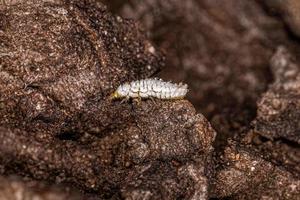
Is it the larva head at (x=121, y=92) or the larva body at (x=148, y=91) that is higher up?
the larva body at (x=148, y=91)

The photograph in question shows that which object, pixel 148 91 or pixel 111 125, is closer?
pixel 111 125

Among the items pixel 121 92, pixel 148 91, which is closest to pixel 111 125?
pixel 121 92

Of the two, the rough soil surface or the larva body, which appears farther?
the larva body

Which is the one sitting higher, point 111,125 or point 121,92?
point 121,92

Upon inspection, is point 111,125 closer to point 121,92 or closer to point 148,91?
point 121,92

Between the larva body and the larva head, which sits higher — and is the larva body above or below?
above
